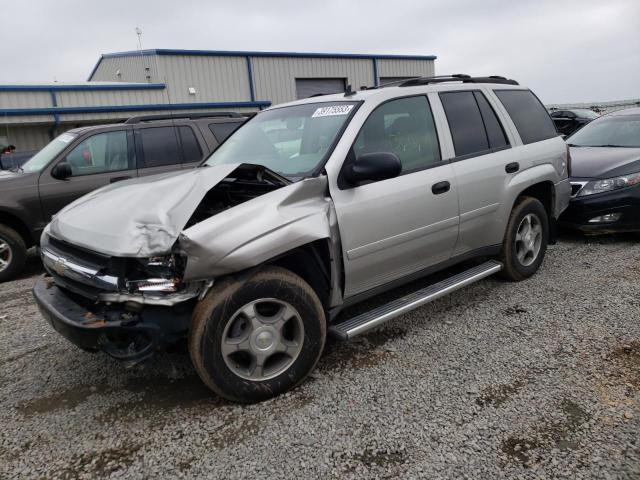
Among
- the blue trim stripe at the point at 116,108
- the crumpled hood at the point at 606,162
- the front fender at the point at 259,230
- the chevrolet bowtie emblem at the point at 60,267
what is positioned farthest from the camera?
the blue trim stripe at the point at 116,108

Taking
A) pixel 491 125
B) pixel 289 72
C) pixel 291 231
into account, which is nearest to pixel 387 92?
pixel 491 125

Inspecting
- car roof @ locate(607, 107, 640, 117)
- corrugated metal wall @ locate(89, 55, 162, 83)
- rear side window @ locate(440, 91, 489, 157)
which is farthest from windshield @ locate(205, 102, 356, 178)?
corrugated metal wall @ locate(89, 55, 162, 83)

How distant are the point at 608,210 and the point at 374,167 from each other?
4009 mm

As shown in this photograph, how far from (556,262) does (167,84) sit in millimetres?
16834

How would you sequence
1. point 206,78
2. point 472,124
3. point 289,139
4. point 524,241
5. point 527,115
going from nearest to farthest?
point 289,139, point 472,124, point 524,241, point 527,115, point 206,78

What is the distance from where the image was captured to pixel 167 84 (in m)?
18.7

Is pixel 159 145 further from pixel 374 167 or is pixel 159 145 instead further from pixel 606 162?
pixel 606 162

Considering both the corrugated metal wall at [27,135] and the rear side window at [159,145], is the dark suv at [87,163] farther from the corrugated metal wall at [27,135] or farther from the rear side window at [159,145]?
the corrugated metal wall at [27,135]

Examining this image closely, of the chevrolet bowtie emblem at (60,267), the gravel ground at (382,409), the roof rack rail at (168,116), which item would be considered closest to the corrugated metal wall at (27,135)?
the roof rack rail at (168,116)

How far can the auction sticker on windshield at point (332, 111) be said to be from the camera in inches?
140

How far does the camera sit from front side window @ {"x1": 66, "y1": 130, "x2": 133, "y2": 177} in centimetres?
627

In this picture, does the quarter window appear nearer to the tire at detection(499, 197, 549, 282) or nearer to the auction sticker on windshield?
the tire at detection(499, 197, 549, 282)

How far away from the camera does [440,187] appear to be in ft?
12.1

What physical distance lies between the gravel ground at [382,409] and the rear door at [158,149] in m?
2.95
